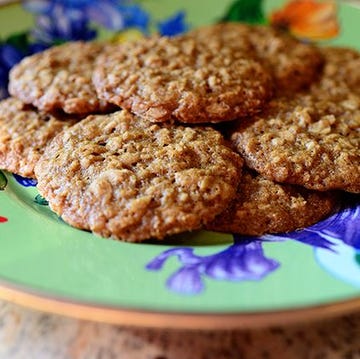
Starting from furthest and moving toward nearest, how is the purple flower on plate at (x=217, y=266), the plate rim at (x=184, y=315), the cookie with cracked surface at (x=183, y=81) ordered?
the cookie with cracked surface at (x=183, y=81) < the purple flower on plate at (x=217, y=266) < the plate rim at (x=184, y=315)

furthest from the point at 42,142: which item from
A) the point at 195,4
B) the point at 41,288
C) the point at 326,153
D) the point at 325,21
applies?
the point at 325,21

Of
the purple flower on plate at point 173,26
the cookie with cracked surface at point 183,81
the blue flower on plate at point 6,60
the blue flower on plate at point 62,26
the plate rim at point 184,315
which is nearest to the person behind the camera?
the plate rim at point 184,315

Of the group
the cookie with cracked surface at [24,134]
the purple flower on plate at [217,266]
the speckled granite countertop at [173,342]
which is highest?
the cookie with cracked surface at [24,134]

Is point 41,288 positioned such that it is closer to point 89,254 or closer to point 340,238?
point 89,254

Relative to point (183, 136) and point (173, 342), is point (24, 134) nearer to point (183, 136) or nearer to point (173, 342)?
point (183, 136)

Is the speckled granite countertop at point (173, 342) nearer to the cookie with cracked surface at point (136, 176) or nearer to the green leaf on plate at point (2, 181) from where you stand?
the cookie with cracked surface at point (136, 176)

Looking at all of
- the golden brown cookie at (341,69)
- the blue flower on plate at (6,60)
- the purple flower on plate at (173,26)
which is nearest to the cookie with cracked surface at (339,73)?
the golden brown cookie at (341,69)
